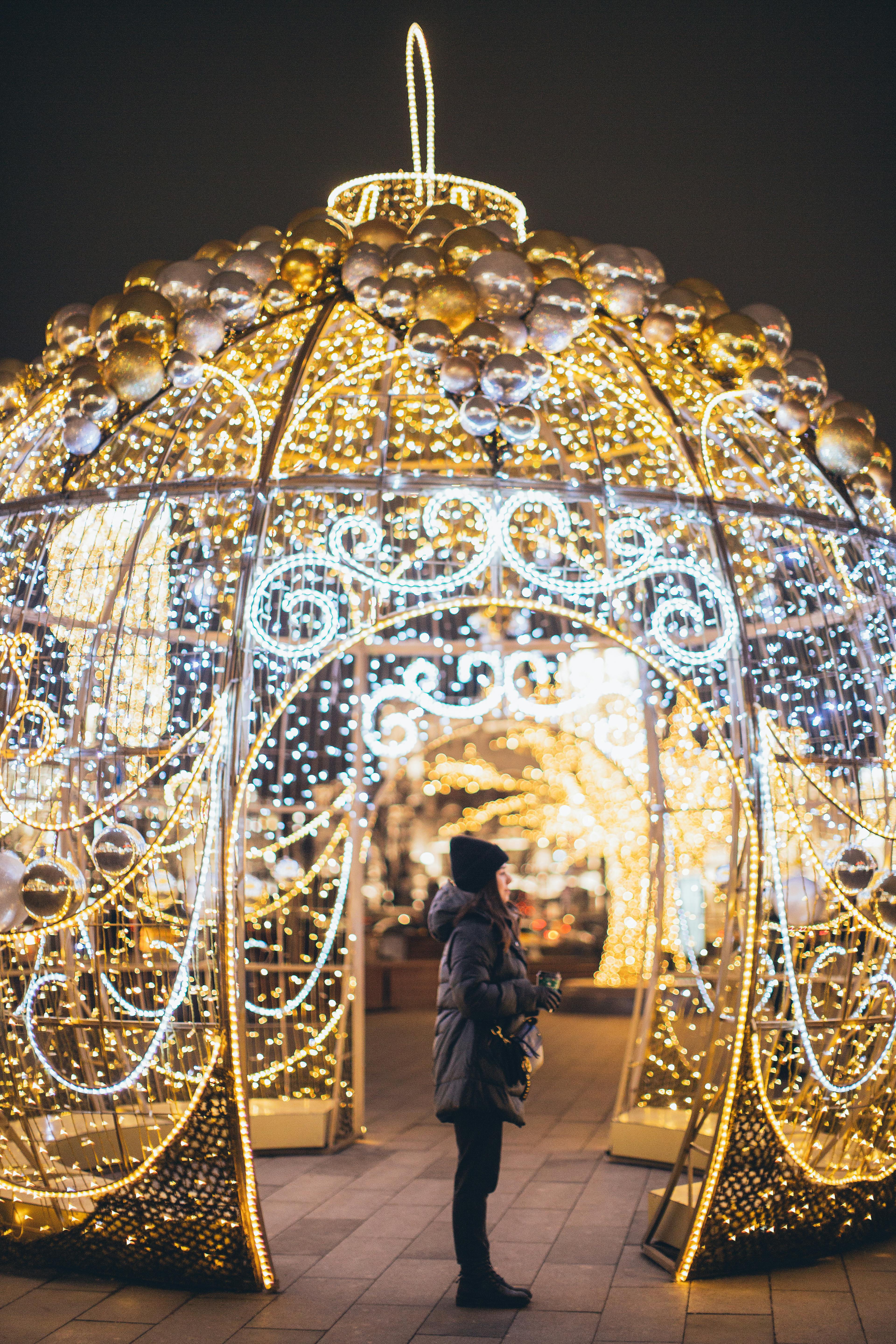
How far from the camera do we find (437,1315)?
3.89 meters

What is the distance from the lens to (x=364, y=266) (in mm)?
4219

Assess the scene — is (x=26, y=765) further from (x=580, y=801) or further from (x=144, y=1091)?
(x=580, y=801)

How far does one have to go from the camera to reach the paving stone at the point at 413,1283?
4.03 metres

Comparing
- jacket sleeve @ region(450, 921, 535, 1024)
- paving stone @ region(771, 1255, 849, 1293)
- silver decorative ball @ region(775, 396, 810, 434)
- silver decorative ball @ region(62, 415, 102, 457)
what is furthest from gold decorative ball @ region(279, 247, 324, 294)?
paving stone @ region(771, 1255, 849, 1293)

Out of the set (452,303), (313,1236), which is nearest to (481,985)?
(313,1236)

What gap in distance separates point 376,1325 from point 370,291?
3.19 metres

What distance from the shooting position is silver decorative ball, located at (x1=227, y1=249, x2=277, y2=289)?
14.2 feet

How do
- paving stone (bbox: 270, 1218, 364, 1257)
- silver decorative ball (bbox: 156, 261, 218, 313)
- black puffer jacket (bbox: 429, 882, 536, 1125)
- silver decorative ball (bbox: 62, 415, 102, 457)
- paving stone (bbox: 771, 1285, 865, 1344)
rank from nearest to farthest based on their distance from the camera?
paving stone (bbox: 771, 1285, 865, 1344)
black puffer jacket (bbox: 429, 882, 536, 1125)
silver decorative ball (bbox: 62, 415, 102, 457)
silver decorative ball (bbox: 156, 261, 218, 313)
paving stone (bbox: 270, 1218, 364, 1257)

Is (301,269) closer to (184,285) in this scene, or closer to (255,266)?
(255,266)

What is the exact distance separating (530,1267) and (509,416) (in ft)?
9.28

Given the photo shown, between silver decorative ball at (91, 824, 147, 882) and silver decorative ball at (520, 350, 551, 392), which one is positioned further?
silver decorative ball at (91, 824, 147, 882)

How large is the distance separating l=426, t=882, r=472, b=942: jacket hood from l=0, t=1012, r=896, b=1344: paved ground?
44.8 inches

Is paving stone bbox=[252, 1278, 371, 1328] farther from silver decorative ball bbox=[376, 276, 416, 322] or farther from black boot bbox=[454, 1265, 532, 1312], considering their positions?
silver decorative ball bbox=[376, 276, 416, 322]

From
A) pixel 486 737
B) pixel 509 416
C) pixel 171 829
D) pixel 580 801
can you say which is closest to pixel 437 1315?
pixel 171 829
